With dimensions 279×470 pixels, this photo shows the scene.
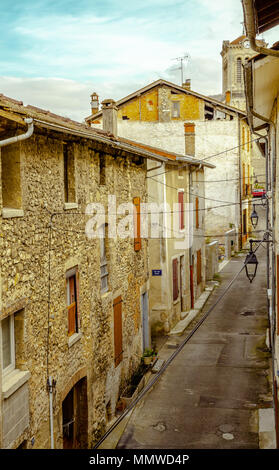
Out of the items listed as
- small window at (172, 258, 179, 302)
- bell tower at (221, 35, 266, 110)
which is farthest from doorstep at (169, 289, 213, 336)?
bell tower at (221, 35, 266, 110)

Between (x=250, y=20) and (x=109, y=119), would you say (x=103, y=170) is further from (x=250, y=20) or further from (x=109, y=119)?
(x=250, y=20)

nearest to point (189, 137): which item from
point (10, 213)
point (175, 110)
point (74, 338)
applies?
point (175, 110)

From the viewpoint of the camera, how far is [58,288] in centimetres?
905

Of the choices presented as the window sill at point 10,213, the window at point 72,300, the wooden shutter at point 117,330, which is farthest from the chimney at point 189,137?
the window sill at point 10,213

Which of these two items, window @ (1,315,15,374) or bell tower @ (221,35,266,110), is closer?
window @ (1,315,15,374)

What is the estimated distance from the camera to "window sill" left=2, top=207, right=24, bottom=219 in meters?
7.02

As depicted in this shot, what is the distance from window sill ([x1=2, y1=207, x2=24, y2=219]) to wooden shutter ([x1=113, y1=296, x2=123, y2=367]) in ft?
18.8

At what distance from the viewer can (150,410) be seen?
41.4 feet

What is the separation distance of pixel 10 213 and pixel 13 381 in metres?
2.42

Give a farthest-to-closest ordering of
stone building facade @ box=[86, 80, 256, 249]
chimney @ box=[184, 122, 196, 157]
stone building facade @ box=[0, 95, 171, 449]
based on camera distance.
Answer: stone building facade @ box=[86, 80, 256, 249] < chimney @ box=[184, 122, 196, 157] < stone building facade @ box=[0, 95, 171, 449]

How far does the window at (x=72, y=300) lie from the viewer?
385 inches

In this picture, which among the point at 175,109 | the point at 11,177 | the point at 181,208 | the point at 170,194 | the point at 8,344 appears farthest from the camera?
the point at 175,109

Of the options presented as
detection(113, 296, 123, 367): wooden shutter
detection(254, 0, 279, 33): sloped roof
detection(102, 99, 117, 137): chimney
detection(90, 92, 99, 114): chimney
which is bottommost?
detection(113, 296, 123, 367): wooden shutter

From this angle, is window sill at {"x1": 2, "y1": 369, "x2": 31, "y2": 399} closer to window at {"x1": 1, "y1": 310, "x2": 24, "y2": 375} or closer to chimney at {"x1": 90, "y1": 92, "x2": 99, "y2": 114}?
window at {"x1": 1, "y1": 310, "x2": 24, "y2": 375}
